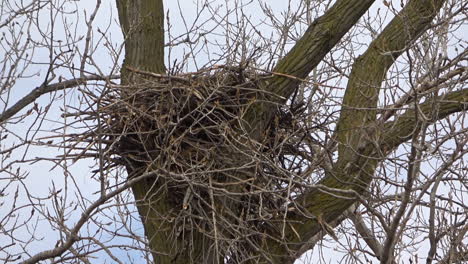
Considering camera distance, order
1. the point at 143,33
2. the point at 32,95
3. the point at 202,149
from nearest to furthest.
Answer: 1. the point at 202,149
2. the point at 143,33
3. the point at 32,95

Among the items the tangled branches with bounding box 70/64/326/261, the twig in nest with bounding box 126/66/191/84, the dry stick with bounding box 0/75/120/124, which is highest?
the dry stick with bounding box 0/75/120/124

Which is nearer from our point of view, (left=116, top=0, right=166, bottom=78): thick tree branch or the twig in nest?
the twig in nest

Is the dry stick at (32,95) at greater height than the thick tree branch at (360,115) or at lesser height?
greater

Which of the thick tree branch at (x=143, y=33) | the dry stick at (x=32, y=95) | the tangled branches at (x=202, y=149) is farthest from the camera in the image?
the dry stick at (x=32, y=95)

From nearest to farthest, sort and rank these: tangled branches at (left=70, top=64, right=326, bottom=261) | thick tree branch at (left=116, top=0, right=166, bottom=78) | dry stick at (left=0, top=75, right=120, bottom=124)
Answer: tangled branches at (left=70, top=64, right=326, bottom=261) → thick tree branch at (left=116, top=0, right=166, bottom=78) → dry stick at (left=0, top=75, right=120, bottom=124)

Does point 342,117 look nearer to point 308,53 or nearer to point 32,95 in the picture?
point 308,53

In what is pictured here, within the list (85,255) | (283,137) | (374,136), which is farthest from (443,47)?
(85,255)

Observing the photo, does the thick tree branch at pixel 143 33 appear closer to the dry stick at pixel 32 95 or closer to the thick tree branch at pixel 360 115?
the dry stick at pixel 32 95

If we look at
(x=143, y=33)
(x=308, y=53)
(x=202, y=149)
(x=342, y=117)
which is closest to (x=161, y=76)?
(x=202, y=149)

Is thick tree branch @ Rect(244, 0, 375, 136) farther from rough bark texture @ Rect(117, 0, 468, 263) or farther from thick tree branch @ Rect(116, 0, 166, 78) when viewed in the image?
thick tree branch @ Rect(116, 0, 166, 78)

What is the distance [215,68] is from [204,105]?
0.35 m

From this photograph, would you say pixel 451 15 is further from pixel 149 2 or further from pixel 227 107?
pixel 149 2

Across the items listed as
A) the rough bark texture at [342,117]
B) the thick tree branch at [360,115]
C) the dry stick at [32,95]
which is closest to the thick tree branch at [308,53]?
the rough bark texture at [342,117]

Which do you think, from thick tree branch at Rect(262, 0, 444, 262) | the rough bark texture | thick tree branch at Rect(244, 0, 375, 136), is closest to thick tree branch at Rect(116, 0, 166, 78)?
the rough bark texture
